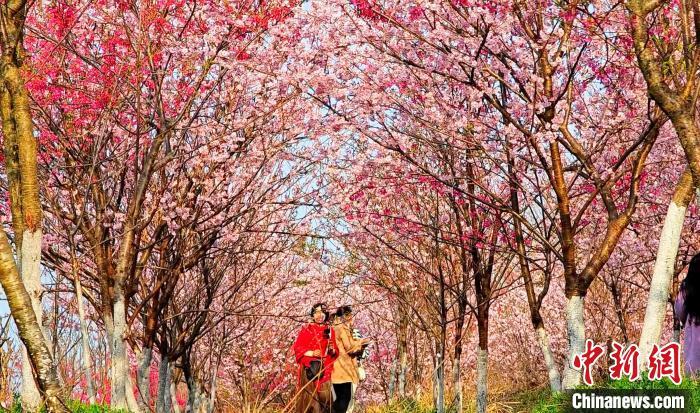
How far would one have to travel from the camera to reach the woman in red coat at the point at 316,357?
38.9 ft

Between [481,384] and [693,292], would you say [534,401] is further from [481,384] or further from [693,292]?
[693,292]

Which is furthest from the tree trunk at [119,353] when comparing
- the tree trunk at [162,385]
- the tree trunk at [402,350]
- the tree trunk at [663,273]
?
the tree trunk at [402,350]

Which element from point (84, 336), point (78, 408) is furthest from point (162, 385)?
point (78, 408)

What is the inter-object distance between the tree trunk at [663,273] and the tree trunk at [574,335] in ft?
2.70

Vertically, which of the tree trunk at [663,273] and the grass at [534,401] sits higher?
the tree trunk at [663,273]

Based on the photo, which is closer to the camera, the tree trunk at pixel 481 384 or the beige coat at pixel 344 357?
the beige coat at pixel 344 357

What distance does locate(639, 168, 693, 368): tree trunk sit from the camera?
847 cm

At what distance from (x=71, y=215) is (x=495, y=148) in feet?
18.8

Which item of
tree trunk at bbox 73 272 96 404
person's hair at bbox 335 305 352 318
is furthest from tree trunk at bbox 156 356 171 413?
person's hair at bbox 335 305 352 318

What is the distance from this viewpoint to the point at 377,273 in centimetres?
1734

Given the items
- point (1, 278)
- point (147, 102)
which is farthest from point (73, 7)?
point (1, 278)

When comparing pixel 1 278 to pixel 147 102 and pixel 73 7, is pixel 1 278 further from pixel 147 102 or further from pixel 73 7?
pixel 73 7

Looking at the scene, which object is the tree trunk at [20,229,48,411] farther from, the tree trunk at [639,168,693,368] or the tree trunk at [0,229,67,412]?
the tree trunk at [639,168,693,368]

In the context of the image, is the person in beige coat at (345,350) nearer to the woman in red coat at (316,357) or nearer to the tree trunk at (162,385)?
the woman in red coat at (316,357)
